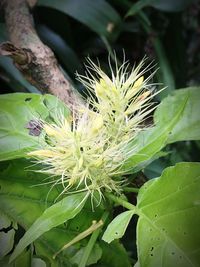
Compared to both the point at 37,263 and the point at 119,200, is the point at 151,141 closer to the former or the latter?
the point at 119,200

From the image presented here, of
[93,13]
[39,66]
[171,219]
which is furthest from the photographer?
[93,13]

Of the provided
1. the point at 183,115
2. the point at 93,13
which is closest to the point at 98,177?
the point at 183,115

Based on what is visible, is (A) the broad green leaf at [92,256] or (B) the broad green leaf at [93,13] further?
(B) the broad green leaf at [93,13]

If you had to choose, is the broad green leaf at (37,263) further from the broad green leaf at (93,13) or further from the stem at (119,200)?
the broad green leaf at (93,13)

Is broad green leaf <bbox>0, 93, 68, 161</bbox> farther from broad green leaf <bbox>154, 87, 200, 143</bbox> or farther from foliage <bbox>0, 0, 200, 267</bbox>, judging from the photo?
broad green leaf <bbox>154, 87, 200, 143</bbox>

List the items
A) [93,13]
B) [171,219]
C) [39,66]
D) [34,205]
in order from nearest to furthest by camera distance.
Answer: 1. [171,219]
2. [34,205]
3. [39,66]
4. [93,13]

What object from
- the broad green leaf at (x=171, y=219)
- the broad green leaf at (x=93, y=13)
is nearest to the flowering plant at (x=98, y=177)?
the broad green leaf at (x=171, y=219)
